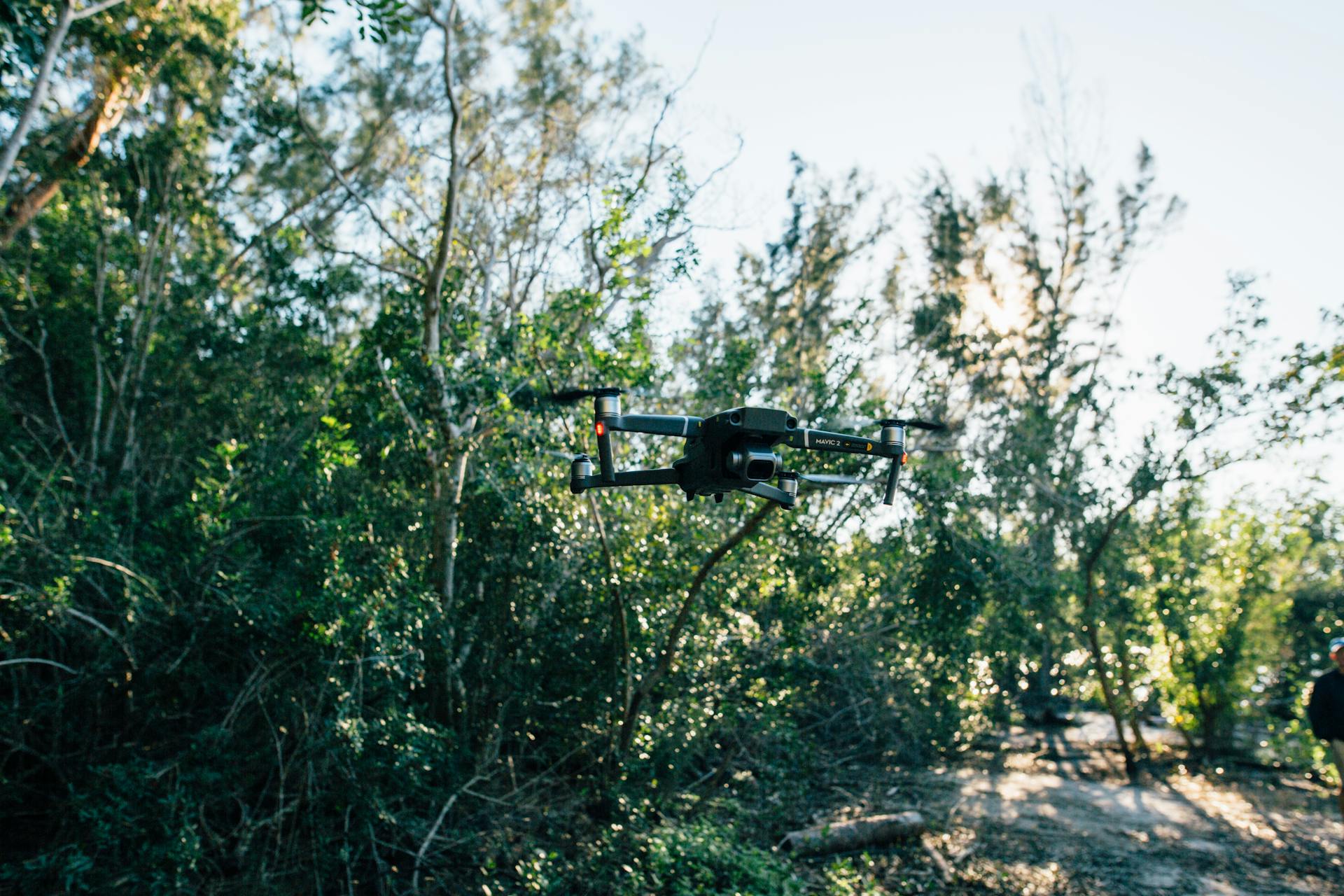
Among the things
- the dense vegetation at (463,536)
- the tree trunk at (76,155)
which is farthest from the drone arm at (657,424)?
the tree trunk at (76,155)

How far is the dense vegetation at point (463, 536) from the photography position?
5.12m

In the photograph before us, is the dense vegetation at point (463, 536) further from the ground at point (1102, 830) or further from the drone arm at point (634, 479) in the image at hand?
the drone arm at point (634, 479)

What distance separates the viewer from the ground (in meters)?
6.32

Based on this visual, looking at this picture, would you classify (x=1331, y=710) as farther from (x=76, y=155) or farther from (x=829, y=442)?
(x=76, y=155)

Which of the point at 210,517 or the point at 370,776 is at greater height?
the point at 210,517

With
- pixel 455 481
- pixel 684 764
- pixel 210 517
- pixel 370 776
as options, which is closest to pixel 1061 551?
pixel 684 764

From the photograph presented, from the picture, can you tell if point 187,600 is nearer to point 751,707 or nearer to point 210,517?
point 210,517

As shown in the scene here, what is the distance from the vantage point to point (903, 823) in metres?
7.08

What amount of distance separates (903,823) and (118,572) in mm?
6156

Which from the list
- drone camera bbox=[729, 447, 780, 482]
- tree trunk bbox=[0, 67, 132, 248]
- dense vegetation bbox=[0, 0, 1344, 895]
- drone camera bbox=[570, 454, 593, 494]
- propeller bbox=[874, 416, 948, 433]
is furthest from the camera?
tree trunk bbox=[0, 67, 132, 248]

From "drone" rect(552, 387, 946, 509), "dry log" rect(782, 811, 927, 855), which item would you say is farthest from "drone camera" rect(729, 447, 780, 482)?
"dry log" rect(782, 811, 927, 855)

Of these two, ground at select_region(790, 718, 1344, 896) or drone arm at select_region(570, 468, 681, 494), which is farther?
ground at select_region(790, 718, 1344, 896)

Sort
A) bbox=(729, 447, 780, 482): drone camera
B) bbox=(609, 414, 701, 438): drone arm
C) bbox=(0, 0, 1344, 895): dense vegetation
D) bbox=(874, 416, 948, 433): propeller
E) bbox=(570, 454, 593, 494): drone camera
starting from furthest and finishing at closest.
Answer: bbox=(0, 0, 1344, 895): dense vegetation
bbox=(874, 416, 948, 433): propeller
bbox=(570, 454, 593, 494): drone camera
bbox=(609, 414, 701, 438): drone arm
bbox=(729, 447, 780, 482): drone camera

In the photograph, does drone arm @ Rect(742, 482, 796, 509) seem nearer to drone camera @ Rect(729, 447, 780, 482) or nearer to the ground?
drone camera @ Rect(729, 447, 780, 482)
